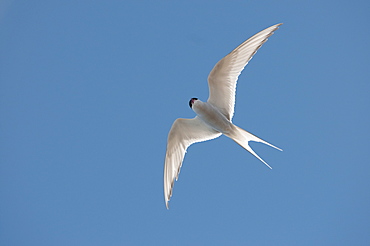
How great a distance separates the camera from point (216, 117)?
19.3 feet

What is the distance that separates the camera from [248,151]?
5672 millimetres

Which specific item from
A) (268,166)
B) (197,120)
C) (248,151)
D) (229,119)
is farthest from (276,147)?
(197,120)

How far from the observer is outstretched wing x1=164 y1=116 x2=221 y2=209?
6.20m

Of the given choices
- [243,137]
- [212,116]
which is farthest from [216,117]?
[243,137]

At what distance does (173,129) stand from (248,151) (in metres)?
1.49

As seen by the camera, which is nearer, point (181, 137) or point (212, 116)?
point (212, 116)

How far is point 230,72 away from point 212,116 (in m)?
0.84

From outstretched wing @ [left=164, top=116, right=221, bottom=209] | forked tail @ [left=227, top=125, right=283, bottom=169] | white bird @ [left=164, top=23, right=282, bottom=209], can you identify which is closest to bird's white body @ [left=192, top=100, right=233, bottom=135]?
white bird @ [left=164, top=23, right=282, bottom=209]

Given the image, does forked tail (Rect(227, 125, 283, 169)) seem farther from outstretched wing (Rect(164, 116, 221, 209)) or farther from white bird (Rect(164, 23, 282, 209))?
outstretched wing (Rect(164, 116, 221, 209))

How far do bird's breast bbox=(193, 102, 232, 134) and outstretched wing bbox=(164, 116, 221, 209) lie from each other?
256 mm

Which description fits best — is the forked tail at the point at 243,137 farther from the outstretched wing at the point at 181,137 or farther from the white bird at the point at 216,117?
the outstretched wing at the point at 181,137

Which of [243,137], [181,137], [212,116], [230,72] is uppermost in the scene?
[230,72]

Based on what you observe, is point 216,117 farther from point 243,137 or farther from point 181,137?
point 181,137

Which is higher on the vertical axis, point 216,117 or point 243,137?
point 216,117
